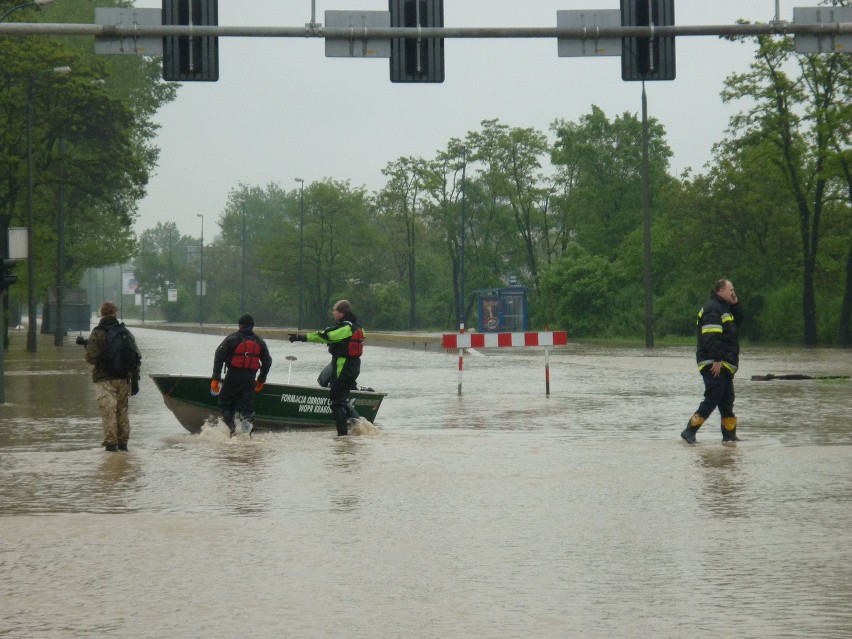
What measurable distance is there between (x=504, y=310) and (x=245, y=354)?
1856 inches

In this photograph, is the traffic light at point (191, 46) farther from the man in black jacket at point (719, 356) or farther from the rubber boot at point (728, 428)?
the rubber boot at point (728, 428)

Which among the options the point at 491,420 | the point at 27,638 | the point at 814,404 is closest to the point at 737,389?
the point at 814,404

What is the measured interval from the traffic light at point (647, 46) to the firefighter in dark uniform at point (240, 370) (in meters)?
7.15

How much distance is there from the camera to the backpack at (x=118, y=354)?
15.6 meters

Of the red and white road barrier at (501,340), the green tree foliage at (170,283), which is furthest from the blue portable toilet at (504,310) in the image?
the green tree foliage at (170,283)

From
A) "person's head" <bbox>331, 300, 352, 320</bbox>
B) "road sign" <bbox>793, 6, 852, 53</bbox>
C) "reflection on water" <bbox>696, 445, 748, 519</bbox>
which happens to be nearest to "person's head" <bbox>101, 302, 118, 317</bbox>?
"person's head" <bbox>331, 300, 352, 320</bbox>

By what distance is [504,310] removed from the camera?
207ft

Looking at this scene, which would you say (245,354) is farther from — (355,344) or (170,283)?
(170,283)

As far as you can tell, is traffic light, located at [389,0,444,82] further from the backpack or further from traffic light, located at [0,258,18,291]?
traffic light, located at [0,258,18,291]

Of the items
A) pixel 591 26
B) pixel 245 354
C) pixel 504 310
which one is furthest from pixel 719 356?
pixel 504 310

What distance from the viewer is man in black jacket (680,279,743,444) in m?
15.6

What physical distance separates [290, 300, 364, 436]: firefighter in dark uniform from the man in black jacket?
3.90 metres

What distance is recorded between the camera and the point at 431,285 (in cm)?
9988

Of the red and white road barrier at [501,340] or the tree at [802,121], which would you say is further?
the tree at [802,121]
